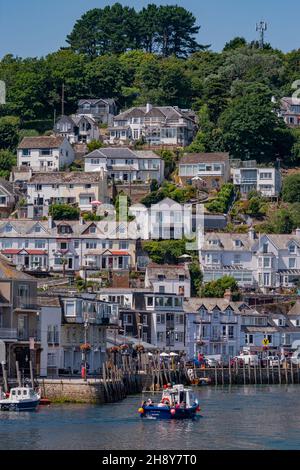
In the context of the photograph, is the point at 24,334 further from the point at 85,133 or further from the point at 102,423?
the point at 85,133

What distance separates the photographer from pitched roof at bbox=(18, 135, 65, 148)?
15138 centimetres

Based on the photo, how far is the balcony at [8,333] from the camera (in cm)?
7625

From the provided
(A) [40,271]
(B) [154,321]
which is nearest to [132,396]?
(B) [154,321]

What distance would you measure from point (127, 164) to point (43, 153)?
9.03m

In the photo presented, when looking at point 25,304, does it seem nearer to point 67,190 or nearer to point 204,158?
point 67,190

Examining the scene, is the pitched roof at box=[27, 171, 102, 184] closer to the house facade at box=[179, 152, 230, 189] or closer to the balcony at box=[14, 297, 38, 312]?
the house facade at box=[179, 152, 230, 189]

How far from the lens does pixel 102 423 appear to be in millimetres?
65188

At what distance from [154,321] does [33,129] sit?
199 ft

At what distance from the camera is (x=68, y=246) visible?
134 metres

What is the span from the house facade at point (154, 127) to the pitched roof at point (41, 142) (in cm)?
838

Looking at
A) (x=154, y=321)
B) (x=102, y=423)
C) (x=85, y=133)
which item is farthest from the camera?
(x=85, y=133)

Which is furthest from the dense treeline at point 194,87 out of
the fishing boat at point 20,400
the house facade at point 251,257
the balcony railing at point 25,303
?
the fishing boat at point 20,400

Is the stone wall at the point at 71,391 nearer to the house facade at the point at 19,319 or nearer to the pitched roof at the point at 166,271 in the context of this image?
the house facade at the point at 19,319

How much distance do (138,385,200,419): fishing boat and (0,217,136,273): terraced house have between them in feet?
201
